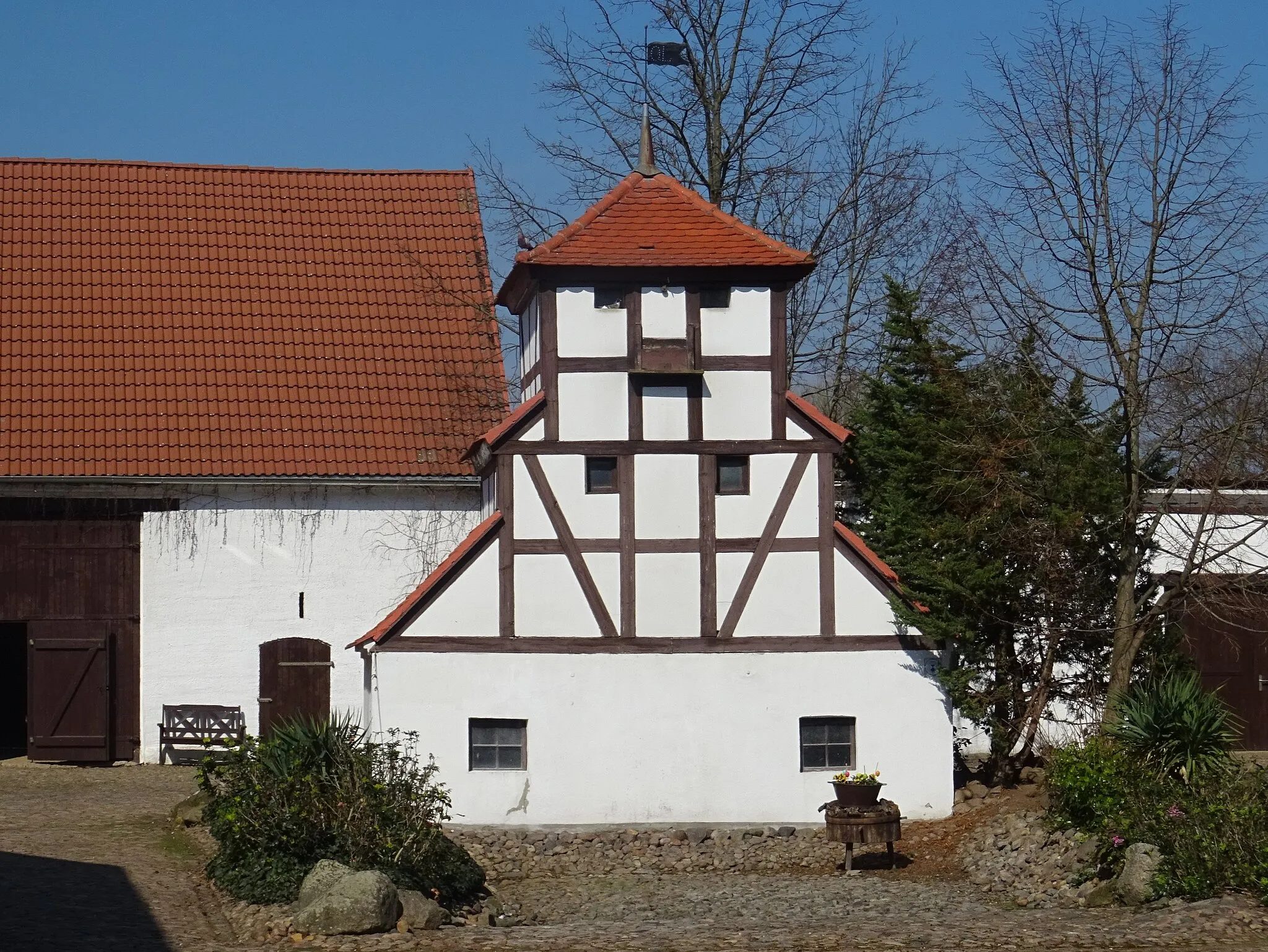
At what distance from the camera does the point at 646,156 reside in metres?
20.3

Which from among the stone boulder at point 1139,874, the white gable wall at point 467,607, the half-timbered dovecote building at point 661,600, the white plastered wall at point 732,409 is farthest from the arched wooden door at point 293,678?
the stone boulder at point 1139,874

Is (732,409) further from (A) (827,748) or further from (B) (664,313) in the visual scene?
(A) (827,748)

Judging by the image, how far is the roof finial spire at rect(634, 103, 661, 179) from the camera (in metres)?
20.2

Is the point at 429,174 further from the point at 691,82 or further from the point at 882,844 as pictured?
the point at 882,844

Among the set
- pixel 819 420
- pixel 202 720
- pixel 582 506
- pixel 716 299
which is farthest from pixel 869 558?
pixel 202 720

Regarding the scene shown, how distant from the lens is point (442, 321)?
24312mm

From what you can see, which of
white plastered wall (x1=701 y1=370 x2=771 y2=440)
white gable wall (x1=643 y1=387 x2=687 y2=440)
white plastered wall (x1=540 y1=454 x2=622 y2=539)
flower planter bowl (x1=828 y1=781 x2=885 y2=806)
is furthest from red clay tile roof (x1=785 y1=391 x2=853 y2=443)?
flower planter bowl (x1=828 y1=781 x2=885 y2=806)

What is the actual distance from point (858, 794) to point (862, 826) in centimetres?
60

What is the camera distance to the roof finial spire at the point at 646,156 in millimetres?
20188

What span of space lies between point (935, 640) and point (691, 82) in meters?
11.5

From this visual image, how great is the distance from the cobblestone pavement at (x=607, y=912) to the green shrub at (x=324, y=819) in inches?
16.8

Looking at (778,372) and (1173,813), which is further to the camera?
(778,372)

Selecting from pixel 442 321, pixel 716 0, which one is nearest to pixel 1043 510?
pixel 442 321

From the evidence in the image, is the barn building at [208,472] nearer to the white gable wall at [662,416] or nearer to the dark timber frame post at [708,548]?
the white gable wall at [662,416]
